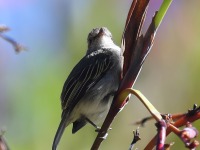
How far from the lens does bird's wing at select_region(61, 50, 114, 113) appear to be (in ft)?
12.3

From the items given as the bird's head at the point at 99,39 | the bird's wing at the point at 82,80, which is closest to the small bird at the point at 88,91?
the bird's wing at the point at 82,80

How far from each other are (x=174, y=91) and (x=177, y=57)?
1.12 feet

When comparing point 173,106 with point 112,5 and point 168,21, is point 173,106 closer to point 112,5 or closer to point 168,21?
point 168,21

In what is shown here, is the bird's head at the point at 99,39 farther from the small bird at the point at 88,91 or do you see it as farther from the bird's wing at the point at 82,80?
the bird's wing at the point at 82,80

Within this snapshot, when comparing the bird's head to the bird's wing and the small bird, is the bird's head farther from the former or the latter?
the bird's wing

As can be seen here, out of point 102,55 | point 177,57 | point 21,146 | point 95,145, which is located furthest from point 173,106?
point 95,145

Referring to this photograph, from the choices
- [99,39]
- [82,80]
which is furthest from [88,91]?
[99,39]

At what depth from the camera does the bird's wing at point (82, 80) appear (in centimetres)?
376

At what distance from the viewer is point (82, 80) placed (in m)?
3.81

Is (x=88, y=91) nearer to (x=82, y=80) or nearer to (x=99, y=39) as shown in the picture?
(x=82, y=80)

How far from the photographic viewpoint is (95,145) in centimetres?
133

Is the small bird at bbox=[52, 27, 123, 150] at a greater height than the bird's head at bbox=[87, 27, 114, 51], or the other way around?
the bird's head at bbox=[87, 27, 114, 51]

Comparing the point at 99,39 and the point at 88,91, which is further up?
the point at 99,39


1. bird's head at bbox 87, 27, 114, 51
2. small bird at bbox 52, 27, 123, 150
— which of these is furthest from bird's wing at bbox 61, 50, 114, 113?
bird's head at bbox 87, 27, 114, 51
